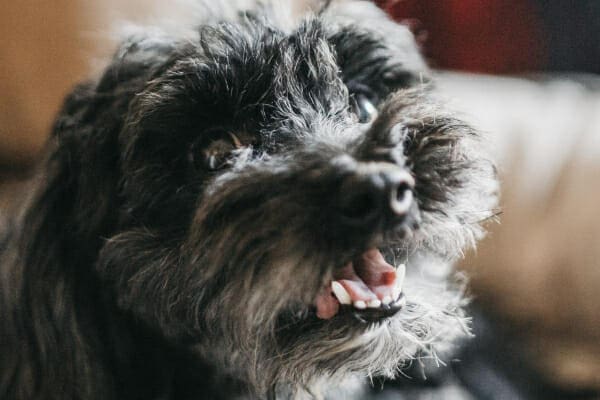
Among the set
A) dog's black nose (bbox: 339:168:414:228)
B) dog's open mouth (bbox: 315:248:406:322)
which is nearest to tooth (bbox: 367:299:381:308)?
dog's open mouth (bbox: 315:248:406:322)

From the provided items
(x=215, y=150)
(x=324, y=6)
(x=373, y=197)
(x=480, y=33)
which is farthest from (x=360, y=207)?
(x=480, y=33)

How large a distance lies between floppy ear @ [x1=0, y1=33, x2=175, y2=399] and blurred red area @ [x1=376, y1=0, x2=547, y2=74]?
28.8 inches

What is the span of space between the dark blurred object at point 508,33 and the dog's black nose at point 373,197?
2.47 ft

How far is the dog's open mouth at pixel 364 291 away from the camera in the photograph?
0.91 metres

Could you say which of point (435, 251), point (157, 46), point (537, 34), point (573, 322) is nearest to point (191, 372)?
point (435, 251)

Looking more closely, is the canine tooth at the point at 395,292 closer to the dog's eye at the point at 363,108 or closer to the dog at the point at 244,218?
the dog at the point at 244,218

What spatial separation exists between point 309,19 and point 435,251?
442mm

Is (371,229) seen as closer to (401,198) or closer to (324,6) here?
(401,198)

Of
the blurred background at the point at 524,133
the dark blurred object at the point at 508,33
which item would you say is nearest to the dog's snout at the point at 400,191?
the blurred background at the point at 524,133

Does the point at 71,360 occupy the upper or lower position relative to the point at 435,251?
lower

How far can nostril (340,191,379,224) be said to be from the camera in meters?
0.77

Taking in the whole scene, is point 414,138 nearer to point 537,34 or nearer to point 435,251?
point 435,251

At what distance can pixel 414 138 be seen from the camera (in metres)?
0.94

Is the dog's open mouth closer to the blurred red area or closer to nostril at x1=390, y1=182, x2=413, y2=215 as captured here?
nostril at x1=390, y1=182, x2=413, y2=215
